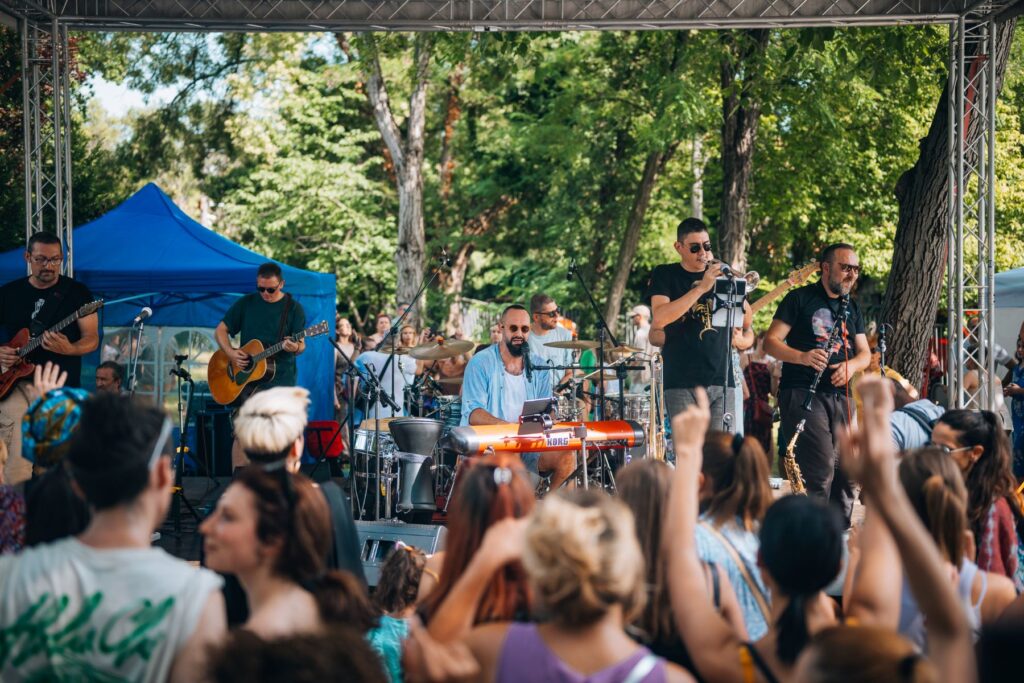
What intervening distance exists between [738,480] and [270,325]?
6.15 m

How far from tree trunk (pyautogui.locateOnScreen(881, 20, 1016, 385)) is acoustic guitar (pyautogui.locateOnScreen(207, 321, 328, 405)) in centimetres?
539

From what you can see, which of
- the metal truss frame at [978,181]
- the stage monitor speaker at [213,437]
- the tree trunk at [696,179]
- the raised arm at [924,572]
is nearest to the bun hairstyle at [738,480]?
the raised arm at [924,572]

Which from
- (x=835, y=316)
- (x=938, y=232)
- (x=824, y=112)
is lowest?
(x=835, y=316)

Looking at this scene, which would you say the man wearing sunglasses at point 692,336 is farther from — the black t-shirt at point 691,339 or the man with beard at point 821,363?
the man with beard at point 821,363

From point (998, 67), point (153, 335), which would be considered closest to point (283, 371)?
point (153, 335)

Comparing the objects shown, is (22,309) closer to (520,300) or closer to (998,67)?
(998,67)

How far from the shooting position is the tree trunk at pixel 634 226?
68.0ft

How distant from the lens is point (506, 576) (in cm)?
306

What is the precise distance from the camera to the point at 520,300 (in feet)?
92.7

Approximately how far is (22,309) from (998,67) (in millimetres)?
8167

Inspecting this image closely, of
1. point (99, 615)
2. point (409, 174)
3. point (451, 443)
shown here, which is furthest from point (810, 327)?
point (409, 174)

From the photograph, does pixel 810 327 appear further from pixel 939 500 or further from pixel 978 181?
pixel 939 500

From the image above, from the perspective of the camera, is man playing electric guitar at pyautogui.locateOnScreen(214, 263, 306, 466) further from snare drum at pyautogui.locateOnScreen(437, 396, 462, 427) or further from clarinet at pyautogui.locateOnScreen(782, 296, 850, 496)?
clarinet at pyautogui.locateOnScreen(782, 296, 850, 496)

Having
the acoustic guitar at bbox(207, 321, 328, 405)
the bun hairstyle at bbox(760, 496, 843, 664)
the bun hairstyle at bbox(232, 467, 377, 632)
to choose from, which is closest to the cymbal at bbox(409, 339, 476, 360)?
the acoustic guitar at bbox(207, 321, 328, 405)
